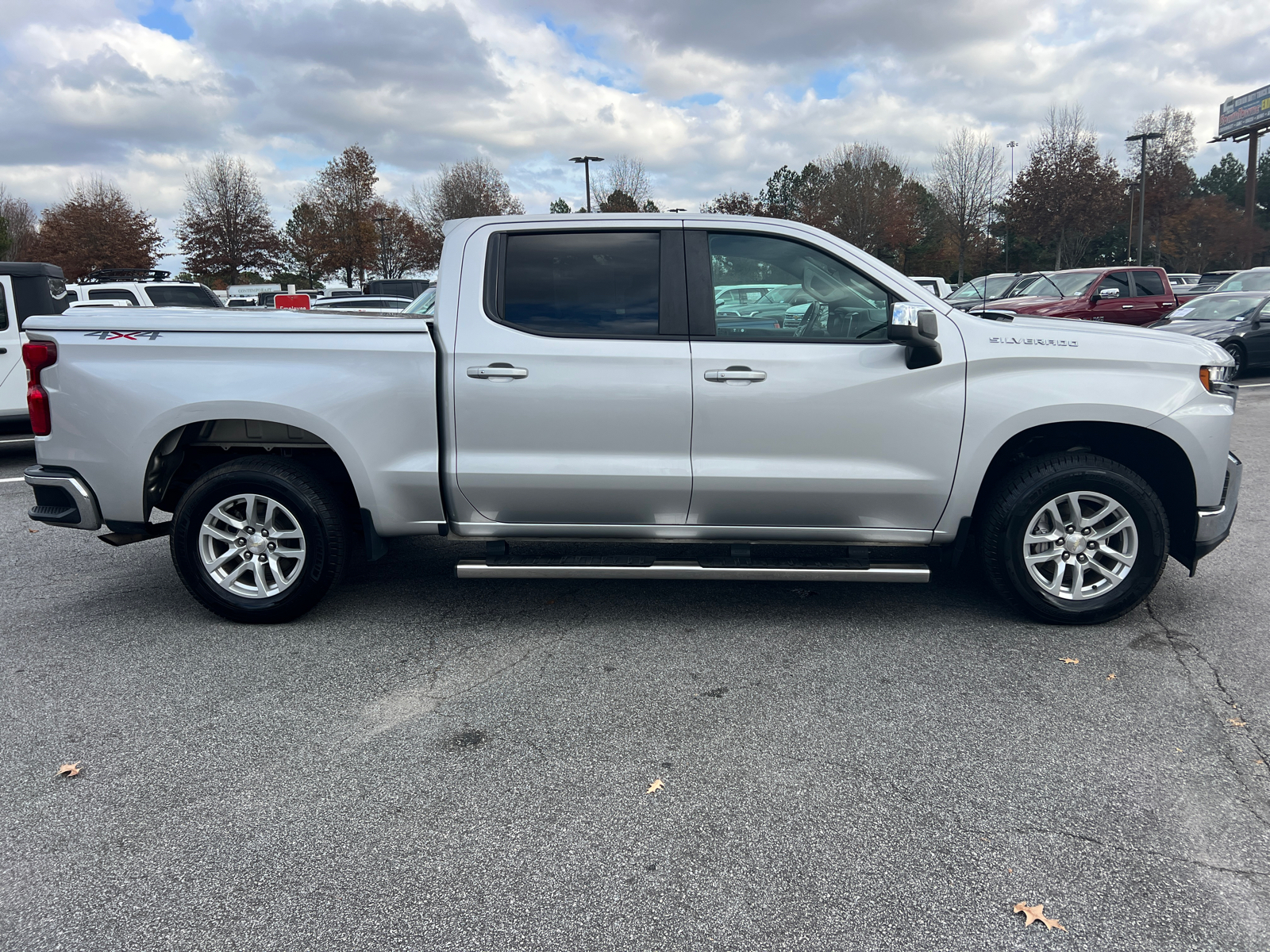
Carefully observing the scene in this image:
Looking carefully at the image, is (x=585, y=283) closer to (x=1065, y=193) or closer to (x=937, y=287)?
(x=937, y=287)

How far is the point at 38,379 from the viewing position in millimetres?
4492

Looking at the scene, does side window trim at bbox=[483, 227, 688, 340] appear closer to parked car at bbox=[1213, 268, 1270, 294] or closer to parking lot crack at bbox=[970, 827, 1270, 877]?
parking lot crack at bbox=[970, 827, 1270, 877]

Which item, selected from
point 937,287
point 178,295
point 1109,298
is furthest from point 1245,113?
point 178,295

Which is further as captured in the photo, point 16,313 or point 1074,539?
point 16,313

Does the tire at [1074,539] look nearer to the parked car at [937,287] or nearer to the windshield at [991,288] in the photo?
the parked car at [937,287]

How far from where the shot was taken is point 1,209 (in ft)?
202

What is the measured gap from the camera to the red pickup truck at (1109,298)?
17.7 m

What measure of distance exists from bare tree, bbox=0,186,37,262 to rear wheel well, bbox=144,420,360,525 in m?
55.2

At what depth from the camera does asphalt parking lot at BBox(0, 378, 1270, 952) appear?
2.50m

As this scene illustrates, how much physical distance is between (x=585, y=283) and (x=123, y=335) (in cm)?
227

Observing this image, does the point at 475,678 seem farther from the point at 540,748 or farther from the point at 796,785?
the point at 796,785

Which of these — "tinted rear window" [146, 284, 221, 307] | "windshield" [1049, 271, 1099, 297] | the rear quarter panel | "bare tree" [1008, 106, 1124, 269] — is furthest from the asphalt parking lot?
"bare tree" [1008, 106, 1124, 269]

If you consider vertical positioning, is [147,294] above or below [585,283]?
above

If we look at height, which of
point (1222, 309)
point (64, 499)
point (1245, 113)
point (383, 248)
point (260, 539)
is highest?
point (1245, 113)
